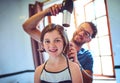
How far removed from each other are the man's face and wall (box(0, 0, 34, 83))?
1.64 ft

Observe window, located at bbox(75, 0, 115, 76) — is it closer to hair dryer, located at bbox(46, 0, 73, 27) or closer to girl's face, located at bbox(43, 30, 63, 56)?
hair dryer, located at bbox(46, 0, 73, 27)

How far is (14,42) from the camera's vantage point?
6.57ft

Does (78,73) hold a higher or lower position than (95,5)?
lower

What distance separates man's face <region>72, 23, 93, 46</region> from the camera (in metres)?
1.67

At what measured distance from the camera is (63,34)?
1.70 metres

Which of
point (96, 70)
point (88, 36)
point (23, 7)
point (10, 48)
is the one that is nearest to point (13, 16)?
point (23, 7)

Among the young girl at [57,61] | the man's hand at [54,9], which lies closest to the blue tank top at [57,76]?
the young girl at [57,61]

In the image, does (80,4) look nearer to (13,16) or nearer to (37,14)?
(37,14)

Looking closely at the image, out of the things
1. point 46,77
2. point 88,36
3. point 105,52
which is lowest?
point 46,77

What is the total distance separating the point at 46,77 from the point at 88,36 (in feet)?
1.62

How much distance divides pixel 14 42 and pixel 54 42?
512mm

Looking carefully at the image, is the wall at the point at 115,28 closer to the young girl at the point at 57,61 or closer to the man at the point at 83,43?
the man at the point at 83,43

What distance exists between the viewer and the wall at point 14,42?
197 cm

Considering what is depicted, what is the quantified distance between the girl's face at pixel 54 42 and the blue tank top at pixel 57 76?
0.16 meters
